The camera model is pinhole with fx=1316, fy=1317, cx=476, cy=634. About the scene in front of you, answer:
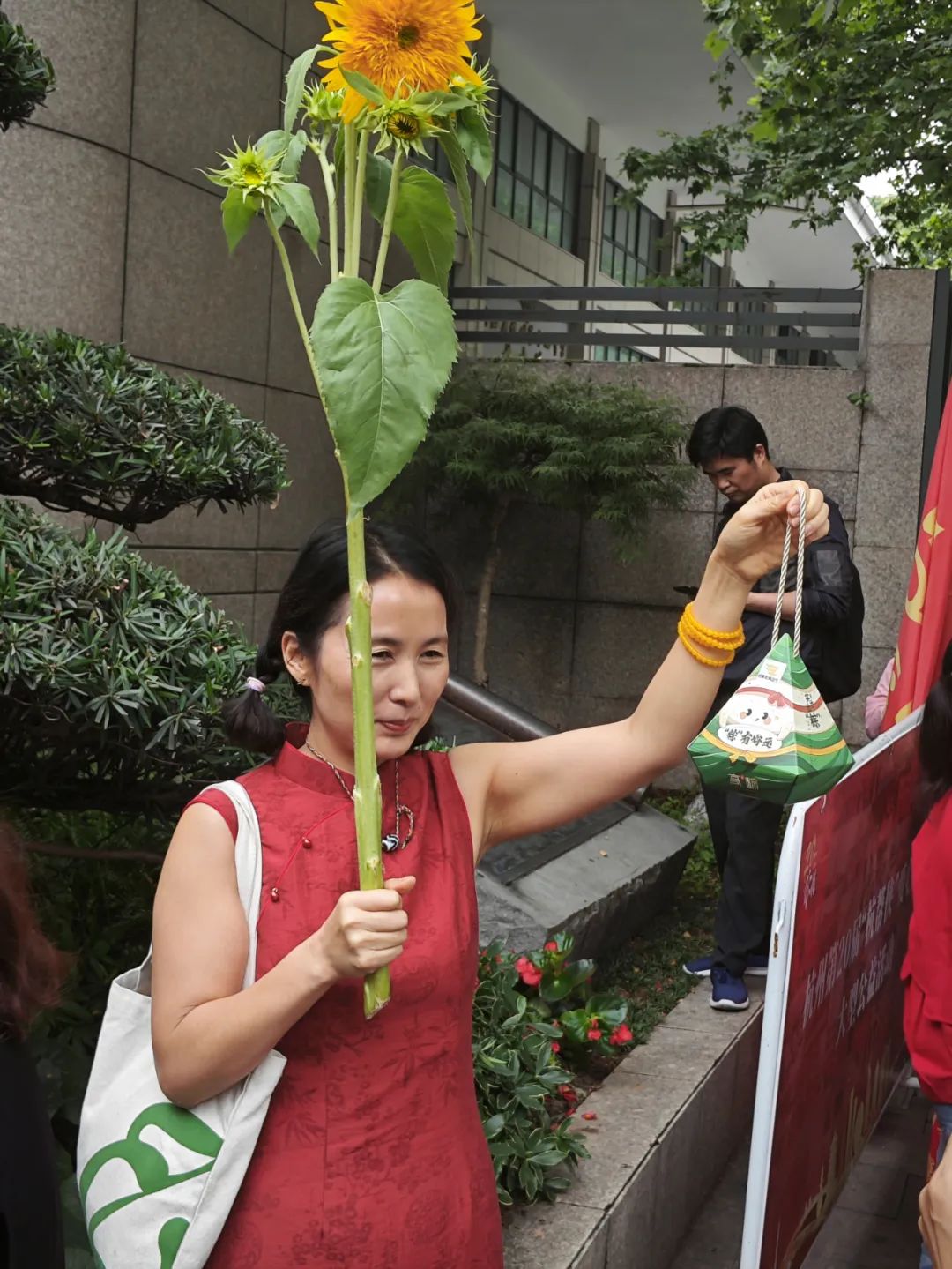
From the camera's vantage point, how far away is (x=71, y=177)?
581 cm

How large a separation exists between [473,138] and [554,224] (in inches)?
641

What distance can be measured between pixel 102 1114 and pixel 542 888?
134 inches

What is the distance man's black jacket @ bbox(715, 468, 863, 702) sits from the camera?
4.80 meters

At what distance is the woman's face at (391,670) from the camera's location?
1.73 meters

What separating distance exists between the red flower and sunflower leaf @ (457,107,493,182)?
3181mm

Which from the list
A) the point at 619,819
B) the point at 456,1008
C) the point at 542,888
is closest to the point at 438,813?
the point at 456,1008

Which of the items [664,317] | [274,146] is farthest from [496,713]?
[274,146]

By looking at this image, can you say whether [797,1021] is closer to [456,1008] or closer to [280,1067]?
[456,1008]

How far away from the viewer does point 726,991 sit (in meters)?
4.92

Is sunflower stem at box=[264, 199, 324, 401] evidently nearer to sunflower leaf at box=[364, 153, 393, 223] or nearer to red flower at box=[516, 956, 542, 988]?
sunflower leaf at box=[364, 153, 393, 223]

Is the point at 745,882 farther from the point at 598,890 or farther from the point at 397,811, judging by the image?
the point at 397,811

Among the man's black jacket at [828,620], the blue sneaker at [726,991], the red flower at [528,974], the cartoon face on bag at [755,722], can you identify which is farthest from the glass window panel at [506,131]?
the cartoon face on bag at [755,722]

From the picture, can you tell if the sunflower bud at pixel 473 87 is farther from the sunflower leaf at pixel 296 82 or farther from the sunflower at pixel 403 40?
the sunflower leaf at pixel 296 82

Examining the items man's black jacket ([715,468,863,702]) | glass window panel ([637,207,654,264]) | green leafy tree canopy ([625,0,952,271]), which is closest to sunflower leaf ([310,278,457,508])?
man's black jacket ([715,468,863,702])
